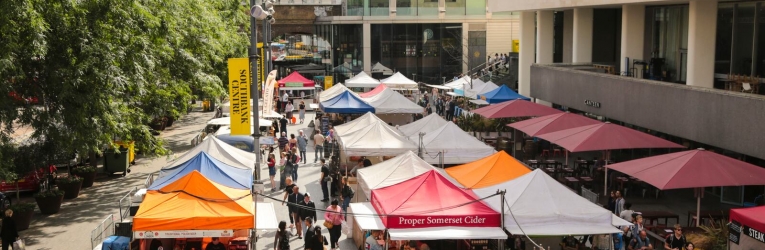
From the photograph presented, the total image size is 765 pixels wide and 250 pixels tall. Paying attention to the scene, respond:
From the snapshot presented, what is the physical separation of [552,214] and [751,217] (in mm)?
3462

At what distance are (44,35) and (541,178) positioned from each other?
1206cm

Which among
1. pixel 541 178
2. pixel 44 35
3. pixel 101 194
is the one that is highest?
pixel 44 35

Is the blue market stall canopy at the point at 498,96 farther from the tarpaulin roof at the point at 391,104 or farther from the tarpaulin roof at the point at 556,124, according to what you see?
the tarpaulin roof at the point at 556,124

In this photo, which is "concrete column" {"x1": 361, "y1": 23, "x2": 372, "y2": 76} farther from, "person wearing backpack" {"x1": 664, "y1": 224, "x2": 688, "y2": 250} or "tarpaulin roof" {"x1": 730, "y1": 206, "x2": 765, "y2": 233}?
"tarpaulin roof" {"x1": 730, "y1": 206, "x2": 765, "y2": 233}

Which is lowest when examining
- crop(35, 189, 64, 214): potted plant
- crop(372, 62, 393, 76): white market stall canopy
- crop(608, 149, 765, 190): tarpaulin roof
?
crop(35, 189, 64, 214): potted plant

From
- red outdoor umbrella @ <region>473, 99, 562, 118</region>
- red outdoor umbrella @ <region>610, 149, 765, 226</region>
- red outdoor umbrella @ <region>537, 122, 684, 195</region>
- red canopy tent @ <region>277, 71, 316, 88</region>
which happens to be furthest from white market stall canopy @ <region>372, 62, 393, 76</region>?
red outdoor umbrella @ <region>610, 149, 765, 226</region>

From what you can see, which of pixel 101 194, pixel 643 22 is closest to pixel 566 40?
pixel 643 22

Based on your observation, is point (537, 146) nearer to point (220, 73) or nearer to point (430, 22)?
point (220, 73)

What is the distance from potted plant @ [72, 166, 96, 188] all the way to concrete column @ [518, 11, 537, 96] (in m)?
26.6

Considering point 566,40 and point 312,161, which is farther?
point 566,40

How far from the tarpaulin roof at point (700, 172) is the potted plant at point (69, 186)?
16085 millimetres

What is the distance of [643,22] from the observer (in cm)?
3453

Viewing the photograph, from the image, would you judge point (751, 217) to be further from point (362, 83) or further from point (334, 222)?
point (362, 83)

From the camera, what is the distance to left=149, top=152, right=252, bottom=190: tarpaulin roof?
66.4 ft
